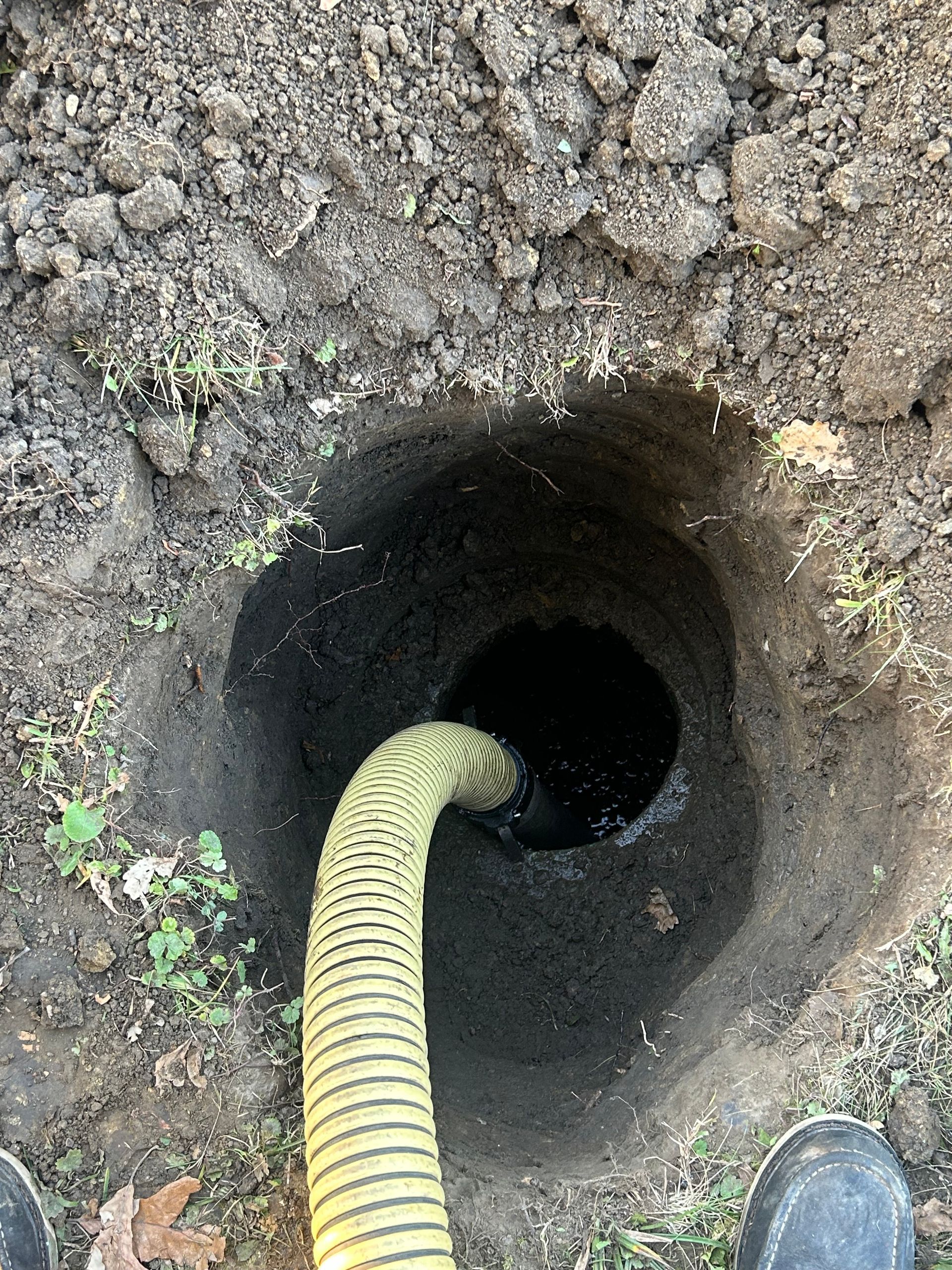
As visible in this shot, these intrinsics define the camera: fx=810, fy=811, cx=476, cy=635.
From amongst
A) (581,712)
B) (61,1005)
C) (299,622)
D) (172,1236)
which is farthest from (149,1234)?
(581,712)

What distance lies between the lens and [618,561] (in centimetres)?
398

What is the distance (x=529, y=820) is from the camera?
12.8 feet

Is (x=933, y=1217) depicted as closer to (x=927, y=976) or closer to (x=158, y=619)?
(x=927, y=976)

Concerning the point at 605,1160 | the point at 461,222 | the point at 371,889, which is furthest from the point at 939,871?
the point at 461,222

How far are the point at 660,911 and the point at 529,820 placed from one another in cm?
73

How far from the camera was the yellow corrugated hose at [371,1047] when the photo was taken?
1.57m

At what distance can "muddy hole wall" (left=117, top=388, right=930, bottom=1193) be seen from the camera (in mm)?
2379

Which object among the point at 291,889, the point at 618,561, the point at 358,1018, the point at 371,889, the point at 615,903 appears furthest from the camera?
the point at 618,561

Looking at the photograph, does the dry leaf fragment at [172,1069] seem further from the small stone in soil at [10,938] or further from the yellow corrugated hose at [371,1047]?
the small stone in soil at [10,938]

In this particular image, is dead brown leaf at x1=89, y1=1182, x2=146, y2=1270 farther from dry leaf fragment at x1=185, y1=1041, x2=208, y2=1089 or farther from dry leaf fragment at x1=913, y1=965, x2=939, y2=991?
dry leaf fragment at x1=913, y1=965, x2=939, y2=991

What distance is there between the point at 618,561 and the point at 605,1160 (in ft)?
8.42

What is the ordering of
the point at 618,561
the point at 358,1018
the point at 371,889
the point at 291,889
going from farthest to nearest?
the point at 618,561
the point at 291,889
the point at 371,889
the point at 358,1018

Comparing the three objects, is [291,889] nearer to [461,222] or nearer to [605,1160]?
[605,1160]

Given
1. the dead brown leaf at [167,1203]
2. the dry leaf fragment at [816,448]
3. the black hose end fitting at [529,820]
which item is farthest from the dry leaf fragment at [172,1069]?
the dry leaf fragment at [816,448]
